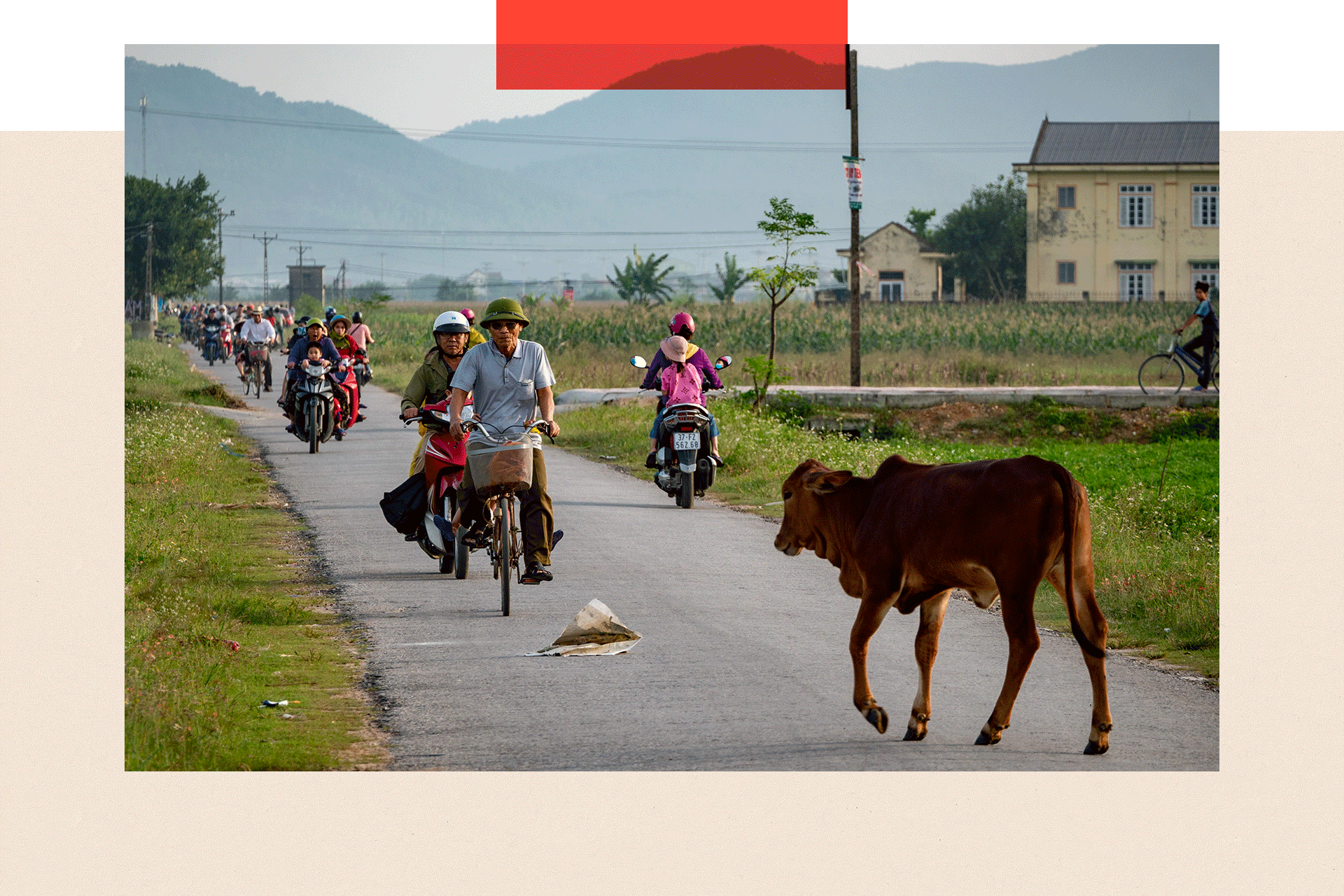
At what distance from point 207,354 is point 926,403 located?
83.8ft

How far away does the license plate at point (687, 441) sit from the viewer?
Result: 13961 mm

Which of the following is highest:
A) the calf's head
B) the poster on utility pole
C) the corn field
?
the poster on utility pole

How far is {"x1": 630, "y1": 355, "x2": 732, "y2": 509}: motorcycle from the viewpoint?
13922mm

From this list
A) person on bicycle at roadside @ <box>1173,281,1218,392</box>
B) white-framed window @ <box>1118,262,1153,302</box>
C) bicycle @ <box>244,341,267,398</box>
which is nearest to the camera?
person on bicycle at roadside @ <box>1173,281,1218,392</box>

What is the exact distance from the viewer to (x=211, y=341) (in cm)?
4284

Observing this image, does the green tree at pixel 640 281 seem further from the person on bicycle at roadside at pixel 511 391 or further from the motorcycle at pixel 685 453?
the person on bicycle at roadside at pixel 511 391

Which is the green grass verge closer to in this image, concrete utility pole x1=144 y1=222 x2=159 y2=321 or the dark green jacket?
the dark green jacket

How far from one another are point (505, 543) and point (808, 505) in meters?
3.06

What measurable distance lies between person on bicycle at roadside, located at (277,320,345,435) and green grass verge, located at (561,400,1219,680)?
3535 millimetres

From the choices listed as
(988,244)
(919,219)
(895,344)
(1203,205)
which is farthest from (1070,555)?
(919,219)

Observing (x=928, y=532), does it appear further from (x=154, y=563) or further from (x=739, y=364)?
(x=739, y=364)

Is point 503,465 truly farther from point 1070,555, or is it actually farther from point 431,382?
point 1070,555

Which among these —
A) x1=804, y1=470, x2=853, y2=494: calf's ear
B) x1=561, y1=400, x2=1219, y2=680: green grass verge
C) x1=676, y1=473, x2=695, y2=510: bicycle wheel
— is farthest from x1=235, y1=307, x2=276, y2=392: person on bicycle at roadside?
x1=804, y1=470, x2=853, y2=494: calf's ear

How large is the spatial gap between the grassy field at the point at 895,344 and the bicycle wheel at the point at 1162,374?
2.64m
